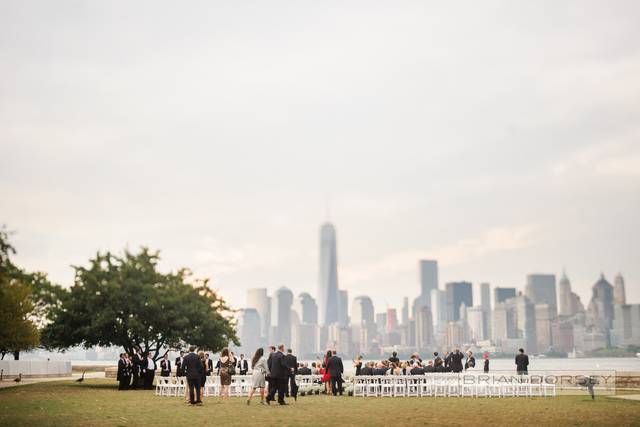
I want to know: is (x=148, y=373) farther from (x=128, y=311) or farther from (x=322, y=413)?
(x=322, y=413)

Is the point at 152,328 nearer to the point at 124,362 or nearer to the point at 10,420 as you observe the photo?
the point at 124,362

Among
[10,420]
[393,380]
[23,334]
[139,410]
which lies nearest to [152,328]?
[23,334]

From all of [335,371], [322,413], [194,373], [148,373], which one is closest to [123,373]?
[148,373]

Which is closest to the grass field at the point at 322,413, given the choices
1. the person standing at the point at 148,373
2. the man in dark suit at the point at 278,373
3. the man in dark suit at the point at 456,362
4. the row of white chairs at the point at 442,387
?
the man in dark suit at the point at 278,373

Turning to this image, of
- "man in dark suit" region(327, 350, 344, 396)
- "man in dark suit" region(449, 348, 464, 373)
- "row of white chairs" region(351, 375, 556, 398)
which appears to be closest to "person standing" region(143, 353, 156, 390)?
"man in dark suit" region(327, 350, 344, 396)

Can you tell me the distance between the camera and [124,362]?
36.9 meters

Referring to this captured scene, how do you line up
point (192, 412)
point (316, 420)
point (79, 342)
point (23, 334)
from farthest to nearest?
point (23, 334)
point (79, 342)
point (192, 412)
point (316, 420)

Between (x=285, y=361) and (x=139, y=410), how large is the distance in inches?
234

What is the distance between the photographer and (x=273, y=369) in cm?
2561

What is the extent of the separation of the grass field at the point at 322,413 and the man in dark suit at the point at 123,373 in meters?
8.88

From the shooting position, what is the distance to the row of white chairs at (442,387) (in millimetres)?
30688

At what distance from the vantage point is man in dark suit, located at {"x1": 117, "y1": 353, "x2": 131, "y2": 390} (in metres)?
36.7

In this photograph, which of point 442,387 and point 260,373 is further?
point 442,387

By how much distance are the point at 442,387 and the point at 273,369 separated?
8768 mm
